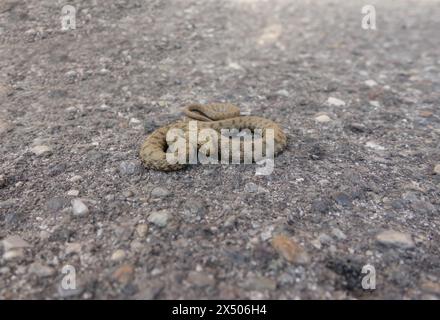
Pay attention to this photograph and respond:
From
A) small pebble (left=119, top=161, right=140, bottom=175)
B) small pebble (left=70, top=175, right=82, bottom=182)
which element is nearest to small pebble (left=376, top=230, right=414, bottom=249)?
small pebble (left=119, top=161, right=140, bottom=175)

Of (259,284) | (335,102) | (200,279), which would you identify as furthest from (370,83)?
(200,279)

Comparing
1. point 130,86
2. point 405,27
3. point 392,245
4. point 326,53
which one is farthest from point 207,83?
point 405,27

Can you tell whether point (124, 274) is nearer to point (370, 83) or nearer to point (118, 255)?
point (118, 255)

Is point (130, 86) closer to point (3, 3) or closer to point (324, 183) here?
point (3, 3)

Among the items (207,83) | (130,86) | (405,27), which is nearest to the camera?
(130,86)

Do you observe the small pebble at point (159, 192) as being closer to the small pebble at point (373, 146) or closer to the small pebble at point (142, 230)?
the small pebble at point (142, 230)

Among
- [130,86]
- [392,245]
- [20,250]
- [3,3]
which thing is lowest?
[392,245]
